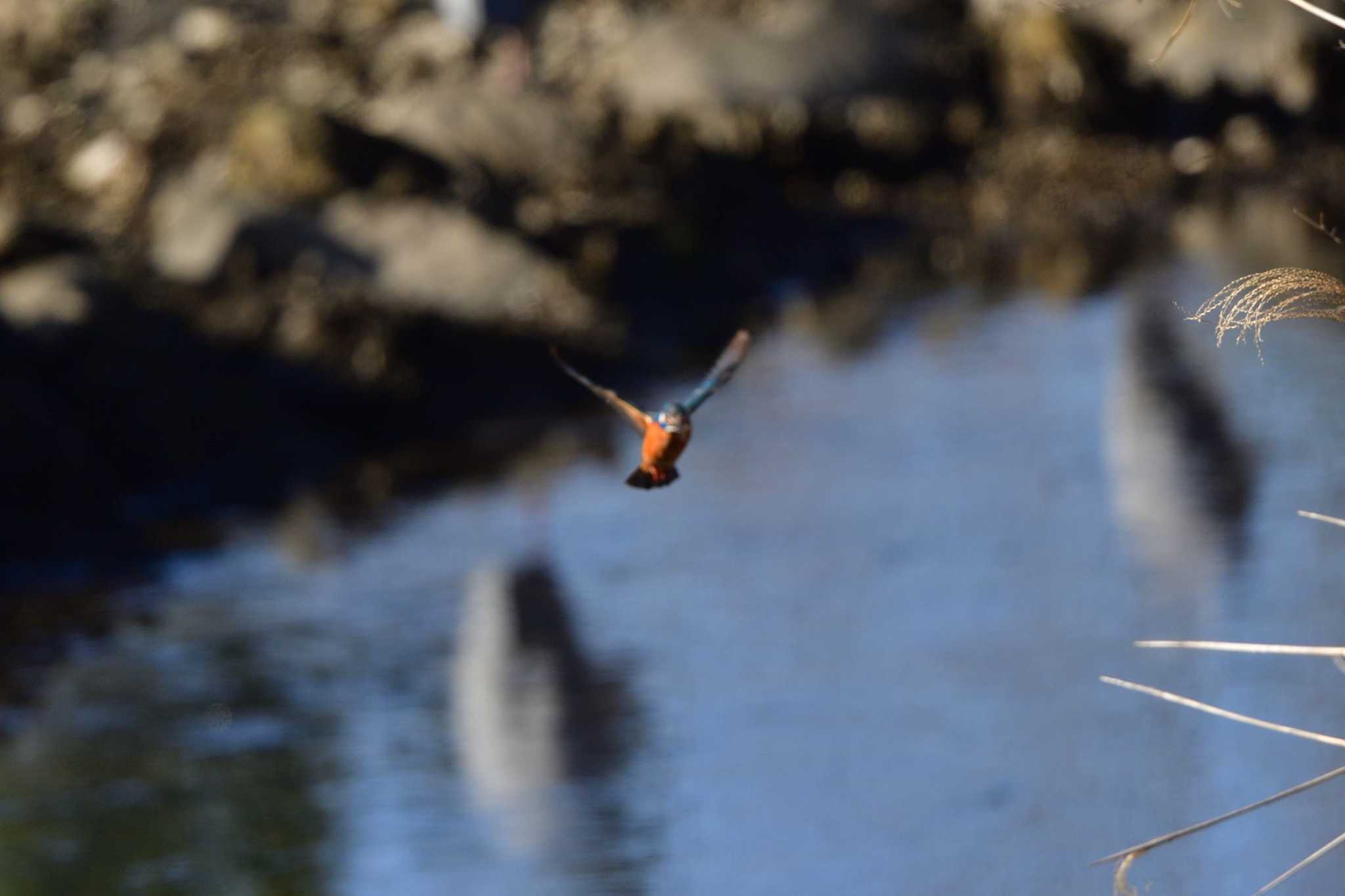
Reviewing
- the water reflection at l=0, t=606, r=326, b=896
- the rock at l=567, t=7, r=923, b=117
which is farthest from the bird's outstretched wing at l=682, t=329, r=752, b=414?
the rock at l=567, t=7, r=923, b=117

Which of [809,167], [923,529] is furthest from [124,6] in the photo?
[923,529]

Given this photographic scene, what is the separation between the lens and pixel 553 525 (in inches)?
539

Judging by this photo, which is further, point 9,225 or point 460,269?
point 460,269

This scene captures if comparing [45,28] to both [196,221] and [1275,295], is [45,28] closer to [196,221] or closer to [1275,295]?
[196,221]

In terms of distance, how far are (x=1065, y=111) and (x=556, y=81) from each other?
16.6ft

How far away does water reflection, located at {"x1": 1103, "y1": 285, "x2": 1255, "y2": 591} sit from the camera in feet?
41.0

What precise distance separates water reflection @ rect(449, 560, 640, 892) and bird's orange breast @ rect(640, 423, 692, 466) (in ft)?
18.4

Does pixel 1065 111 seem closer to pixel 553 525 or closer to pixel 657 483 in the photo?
pixel 553 525

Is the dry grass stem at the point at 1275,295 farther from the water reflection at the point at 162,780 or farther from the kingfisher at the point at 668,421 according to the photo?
the water reflection at the point at 162,780

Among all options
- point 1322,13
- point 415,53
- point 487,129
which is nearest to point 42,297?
point 487,129

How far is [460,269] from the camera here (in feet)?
56.2

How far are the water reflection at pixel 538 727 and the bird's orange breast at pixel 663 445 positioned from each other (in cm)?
561

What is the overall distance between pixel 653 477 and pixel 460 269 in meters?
13.7

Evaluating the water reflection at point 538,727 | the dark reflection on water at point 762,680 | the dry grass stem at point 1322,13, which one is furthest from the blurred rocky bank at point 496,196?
the dry grass stem at point 1322,13
